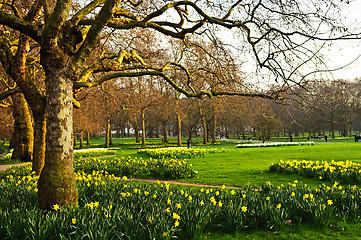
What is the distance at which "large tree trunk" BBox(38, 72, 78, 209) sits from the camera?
14.0 feet

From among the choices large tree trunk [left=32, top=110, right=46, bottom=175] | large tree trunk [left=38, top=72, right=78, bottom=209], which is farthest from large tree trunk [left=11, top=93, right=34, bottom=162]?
large tree trunk [left=38, top=72, right=78, bottom=209]

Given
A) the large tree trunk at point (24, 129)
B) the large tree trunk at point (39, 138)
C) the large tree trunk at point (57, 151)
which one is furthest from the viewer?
the large tree trunk at point (24, 129)

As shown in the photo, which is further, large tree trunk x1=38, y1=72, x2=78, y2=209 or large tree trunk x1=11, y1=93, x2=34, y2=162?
large tree trunk x1=11, y1=93, x2=34, y2=162

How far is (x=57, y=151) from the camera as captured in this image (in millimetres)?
4289

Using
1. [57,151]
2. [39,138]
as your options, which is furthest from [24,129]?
[57,151]

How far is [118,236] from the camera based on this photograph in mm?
3145

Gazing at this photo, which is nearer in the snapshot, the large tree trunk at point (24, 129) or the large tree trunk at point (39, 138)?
Answer: the large tree trunk at point (39, 138)

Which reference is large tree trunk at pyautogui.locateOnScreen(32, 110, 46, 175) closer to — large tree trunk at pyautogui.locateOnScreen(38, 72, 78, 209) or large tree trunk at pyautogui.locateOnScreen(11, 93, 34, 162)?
large tree trunk at pyautogui.locateOnScreen(38, 72, 78, 209)

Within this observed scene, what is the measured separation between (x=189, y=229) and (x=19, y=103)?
15.2 metres

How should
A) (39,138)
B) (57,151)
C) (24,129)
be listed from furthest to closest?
(24,129), (39,138), (57,151)

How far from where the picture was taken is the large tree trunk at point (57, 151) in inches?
168

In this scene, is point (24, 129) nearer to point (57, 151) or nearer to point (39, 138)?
point (39, 138)

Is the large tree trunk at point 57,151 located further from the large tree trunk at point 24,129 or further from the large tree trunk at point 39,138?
the large tree trunk at point 24,129

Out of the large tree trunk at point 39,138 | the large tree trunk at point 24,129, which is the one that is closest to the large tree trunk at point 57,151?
the large tree trunk at point 39,138
